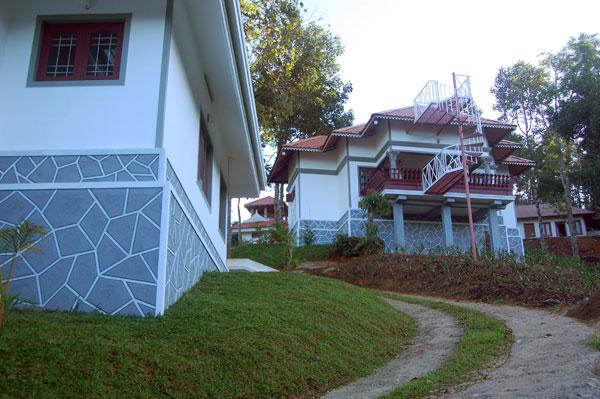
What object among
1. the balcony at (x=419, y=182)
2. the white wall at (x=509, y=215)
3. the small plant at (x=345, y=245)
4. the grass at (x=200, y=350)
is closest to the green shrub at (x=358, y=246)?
the small plant at (x=345, y=245)

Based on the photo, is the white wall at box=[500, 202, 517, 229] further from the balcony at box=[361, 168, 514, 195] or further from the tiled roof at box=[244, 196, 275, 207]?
the tiled roof at box=[244, 196, 275, 207]

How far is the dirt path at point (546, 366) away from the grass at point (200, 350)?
152 centimetres

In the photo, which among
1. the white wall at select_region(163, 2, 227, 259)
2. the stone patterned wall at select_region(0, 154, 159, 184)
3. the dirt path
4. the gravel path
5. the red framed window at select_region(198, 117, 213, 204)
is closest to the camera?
the dirt path

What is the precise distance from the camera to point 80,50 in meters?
7.18

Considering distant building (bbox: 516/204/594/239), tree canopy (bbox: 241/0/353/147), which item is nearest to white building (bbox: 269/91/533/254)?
tree canopy (bbox: 241/0/353/147)

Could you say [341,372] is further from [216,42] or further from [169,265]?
[216,42]

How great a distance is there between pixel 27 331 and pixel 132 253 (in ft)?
5.18

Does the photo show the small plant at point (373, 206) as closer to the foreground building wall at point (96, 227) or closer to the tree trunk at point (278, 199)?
the tree trunk at point (278, 199)

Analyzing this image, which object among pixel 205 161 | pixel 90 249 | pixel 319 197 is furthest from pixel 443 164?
pixel 90 249

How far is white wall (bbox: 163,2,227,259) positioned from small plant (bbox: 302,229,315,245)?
12.0m

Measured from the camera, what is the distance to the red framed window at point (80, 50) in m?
7.09

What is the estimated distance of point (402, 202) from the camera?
68.1 ft

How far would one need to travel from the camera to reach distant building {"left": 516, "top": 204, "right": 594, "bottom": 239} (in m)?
37.4

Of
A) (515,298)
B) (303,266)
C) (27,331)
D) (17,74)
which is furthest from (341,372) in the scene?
(303,266)
